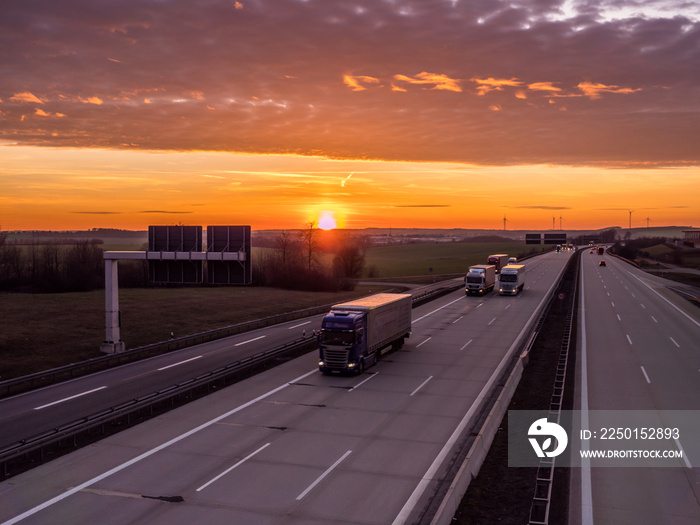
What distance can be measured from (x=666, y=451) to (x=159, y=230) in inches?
1013

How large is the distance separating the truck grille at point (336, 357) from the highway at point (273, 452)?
3.09 ft

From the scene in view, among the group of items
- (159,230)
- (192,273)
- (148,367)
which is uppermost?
(159,230)

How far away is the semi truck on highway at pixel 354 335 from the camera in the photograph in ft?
101

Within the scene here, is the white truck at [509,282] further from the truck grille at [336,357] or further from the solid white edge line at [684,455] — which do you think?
the solid white edge line at [684,455]

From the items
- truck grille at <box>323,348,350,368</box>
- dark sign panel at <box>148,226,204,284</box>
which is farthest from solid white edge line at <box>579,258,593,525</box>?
dark sign panel at <box>148,226,204,284</box>

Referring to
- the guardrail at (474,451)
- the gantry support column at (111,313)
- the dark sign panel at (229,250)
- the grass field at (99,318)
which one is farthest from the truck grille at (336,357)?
the grass field at (99,318)

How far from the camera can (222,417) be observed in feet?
78.9

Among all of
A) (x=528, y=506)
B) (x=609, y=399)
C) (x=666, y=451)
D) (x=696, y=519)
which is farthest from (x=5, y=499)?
(x=609, y=399)

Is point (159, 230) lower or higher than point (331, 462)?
higher

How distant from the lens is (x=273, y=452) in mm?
19922

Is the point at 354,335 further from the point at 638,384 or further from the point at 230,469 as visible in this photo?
the point at 638,384

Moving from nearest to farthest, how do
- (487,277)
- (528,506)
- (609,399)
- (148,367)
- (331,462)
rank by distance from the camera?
(528,506) < (331,462) < (609,399) < (148,367) < (487,277)

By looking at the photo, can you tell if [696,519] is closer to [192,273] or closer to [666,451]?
[666,451]

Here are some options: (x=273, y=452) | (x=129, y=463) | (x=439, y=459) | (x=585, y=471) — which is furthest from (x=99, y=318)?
(x=585, y=471)
